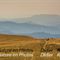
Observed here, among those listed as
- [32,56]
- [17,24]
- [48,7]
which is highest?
[48,7]

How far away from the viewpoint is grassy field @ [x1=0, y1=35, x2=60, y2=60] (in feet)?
4.06

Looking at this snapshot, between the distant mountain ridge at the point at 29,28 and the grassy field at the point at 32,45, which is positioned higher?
the distant mountain ridge at the point at 29,28

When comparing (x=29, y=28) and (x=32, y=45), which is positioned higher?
Result: (x=29, y=28)

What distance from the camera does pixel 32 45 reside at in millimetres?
1249

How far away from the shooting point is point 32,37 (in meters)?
1.26

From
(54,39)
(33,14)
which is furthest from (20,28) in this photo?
(54,39)

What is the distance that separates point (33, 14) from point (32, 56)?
0.30m

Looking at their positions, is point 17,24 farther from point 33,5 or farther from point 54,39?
point 54,39

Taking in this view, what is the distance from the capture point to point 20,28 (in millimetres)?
1269

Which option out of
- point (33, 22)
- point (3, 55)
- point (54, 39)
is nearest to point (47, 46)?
point (54, 39)

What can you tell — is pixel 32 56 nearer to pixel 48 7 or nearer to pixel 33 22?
pixel 33 22

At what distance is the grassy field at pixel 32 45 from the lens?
1236 millimetres

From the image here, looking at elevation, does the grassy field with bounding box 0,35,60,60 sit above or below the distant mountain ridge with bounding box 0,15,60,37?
below

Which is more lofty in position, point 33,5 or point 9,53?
point 33,5
